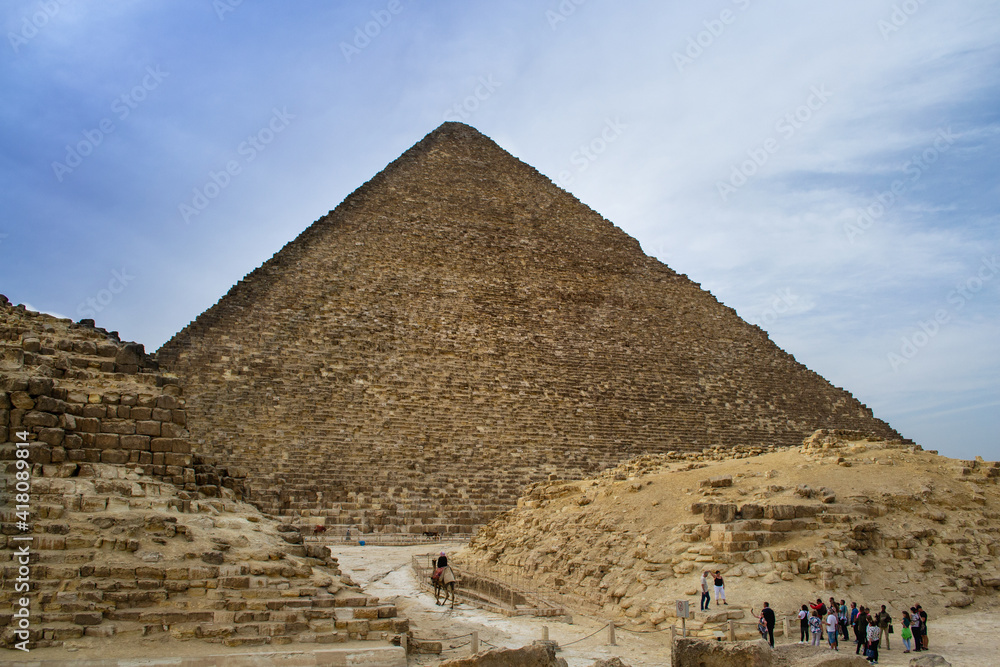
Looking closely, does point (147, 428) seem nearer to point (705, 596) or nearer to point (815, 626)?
point (705, 596)

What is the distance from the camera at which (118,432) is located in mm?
5711

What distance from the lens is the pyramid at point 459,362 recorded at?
16281mm

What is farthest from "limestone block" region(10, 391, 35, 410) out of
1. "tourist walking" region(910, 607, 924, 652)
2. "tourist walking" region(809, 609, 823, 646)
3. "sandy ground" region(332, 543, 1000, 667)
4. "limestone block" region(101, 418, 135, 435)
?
"tourist walking" region(910, 607, 924, 652)

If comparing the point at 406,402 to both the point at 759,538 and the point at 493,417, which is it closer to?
the point at 493,417

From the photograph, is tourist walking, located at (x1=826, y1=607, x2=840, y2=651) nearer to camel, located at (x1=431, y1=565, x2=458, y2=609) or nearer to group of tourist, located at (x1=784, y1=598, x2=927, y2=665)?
group of tourist, located at (x1=784, y1=598, x2=927, y2=665)

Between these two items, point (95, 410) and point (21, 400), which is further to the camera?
point (95, 410)

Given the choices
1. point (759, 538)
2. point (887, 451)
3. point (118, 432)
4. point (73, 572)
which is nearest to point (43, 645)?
point (73, 572)

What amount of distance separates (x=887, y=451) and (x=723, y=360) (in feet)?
50.8

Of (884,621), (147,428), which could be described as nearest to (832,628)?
(884,621)

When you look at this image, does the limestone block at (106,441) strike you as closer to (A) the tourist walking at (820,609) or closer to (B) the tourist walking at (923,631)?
(A) the tourist walking at (820,609)

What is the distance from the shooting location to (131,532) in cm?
503

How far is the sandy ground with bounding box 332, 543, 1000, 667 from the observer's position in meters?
5.71

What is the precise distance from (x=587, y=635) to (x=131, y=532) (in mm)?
3662

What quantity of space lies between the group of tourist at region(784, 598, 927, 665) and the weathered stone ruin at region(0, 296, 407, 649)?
11.0 feet
